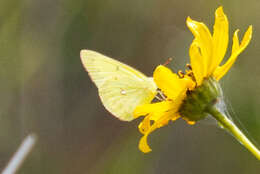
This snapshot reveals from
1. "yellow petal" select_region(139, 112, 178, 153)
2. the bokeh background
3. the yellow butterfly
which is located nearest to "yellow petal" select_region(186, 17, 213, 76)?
"yellow petal" select_region(139, 112, 178, 153)

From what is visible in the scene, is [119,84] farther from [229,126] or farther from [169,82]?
[229,126]

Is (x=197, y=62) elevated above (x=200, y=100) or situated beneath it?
elevated above

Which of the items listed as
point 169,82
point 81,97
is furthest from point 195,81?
point 81,97

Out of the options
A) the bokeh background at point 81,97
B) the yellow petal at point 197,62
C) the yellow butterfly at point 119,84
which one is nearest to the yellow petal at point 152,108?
the yellow petal at point 197,62

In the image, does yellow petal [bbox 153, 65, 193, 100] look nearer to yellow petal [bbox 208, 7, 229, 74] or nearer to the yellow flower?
the yellow flower

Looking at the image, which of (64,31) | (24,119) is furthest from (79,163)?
(64,31)
